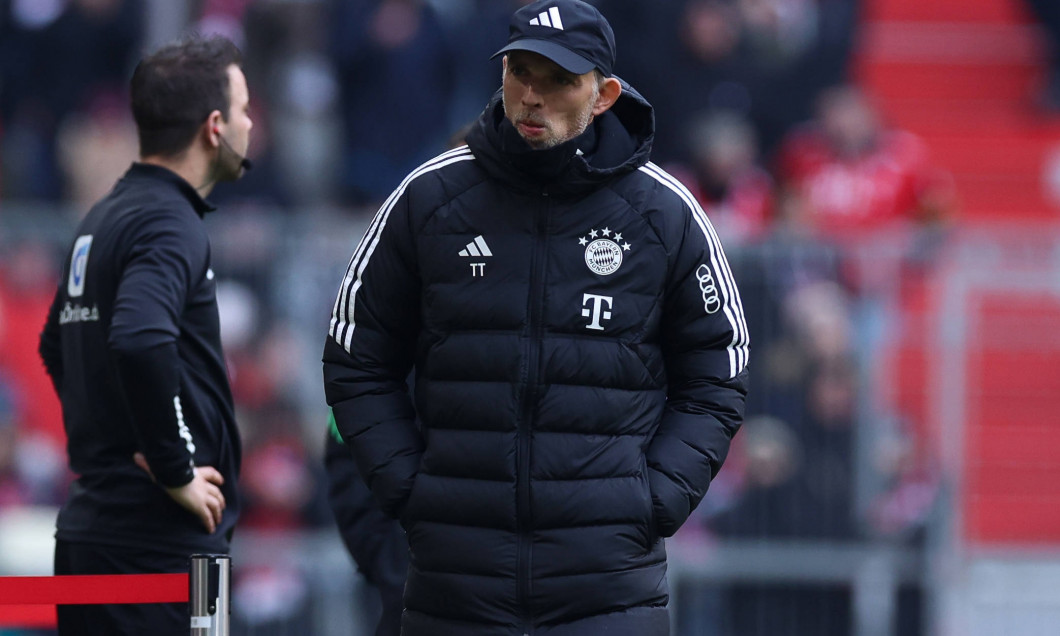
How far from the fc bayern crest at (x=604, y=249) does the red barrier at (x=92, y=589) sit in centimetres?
128

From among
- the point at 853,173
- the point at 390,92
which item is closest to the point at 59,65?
the point at 390,92

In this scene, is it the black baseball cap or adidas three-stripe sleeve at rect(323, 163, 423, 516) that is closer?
the black baseball cap

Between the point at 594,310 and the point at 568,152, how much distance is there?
38 centimetres

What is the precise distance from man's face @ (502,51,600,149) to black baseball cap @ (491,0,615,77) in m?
0.04

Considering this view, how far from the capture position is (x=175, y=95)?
465 cm

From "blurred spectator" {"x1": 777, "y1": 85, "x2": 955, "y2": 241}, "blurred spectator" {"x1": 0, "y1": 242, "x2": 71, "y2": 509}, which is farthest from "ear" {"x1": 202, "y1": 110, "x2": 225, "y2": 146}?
"blurred spectator" {"x1": 777, "y1": 85, "x2": 955, "y2": 241}

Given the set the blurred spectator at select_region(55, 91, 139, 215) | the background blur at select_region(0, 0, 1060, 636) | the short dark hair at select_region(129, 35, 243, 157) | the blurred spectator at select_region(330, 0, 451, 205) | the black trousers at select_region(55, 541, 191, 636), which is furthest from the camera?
the blurred spectator at select_region(330, 0, 451, 205)

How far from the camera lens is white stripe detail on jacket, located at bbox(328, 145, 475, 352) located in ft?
13.5

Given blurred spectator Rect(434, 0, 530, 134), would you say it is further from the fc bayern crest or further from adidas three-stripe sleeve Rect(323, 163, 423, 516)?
the fc bayern crest

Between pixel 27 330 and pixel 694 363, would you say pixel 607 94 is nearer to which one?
pixel 694 363

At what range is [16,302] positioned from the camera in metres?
8.62

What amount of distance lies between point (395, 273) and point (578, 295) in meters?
0.46

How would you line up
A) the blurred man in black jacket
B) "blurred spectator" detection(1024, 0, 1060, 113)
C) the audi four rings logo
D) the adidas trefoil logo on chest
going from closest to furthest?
the adidas trefoil logo on chest
the audi four rings logo
the blurred man in black jacket
"blurred spectator" detection(1024, 0, 1060, 113)

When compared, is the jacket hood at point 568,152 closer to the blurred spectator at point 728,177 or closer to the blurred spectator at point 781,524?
the blurred spectator at point 781,524
